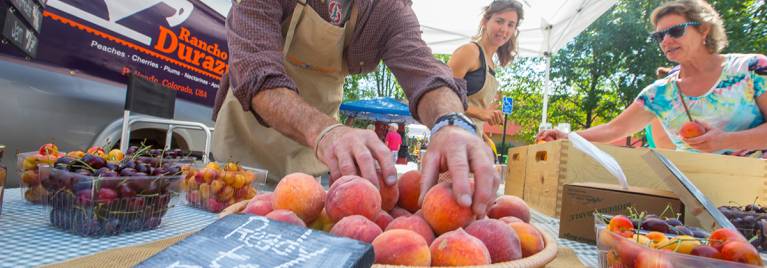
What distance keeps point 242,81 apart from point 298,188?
688mm

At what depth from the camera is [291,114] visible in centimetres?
141

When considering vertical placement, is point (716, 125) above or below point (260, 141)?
above

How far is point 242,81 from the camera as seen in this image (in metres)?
1.53

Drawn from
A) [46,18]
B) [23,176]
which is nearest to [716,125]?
[23,176]

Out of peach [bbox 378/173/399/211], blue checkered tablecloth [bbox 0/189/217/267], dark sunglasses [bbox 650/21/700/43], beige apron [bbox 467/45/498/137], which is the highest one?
dark sunglasses [bbox 650/21/700/43]

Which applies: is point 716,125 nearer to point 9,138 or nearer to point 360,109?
point 9,138

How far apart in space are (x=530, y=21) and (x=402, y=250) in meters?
7.48

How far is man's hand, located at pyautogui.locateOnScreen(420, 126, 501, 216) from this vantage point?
3.13 ft

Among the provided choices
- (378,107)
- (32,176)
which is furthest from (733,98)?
(378,107)

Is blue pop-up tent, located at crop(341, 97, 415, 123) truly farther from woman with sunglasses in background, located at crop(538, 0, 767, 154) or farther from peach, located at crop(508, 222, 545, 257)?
→ peach, located at crop(508, 222, 545, 257)

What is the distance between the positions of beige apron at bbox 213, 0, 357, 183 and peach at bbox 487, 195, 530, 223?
125 cm

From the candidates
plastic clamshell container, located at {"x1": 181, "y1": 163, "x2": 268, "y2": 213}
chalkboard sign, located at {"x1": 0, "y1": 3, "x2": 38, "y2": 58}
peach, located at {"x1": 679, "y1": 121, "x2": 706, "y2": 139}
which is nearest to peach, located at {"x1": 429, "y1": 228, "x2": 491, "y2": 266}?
plastic clamshell container, located at {"x1": 181, "y1": 163, "x2": 268, "y2": 213}

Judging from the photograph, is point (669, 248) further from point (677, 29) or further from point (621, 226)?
point (677, 29)

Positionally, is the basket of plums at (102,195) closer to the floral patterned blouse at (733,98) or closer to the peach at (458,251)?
the peach at (458,251)
